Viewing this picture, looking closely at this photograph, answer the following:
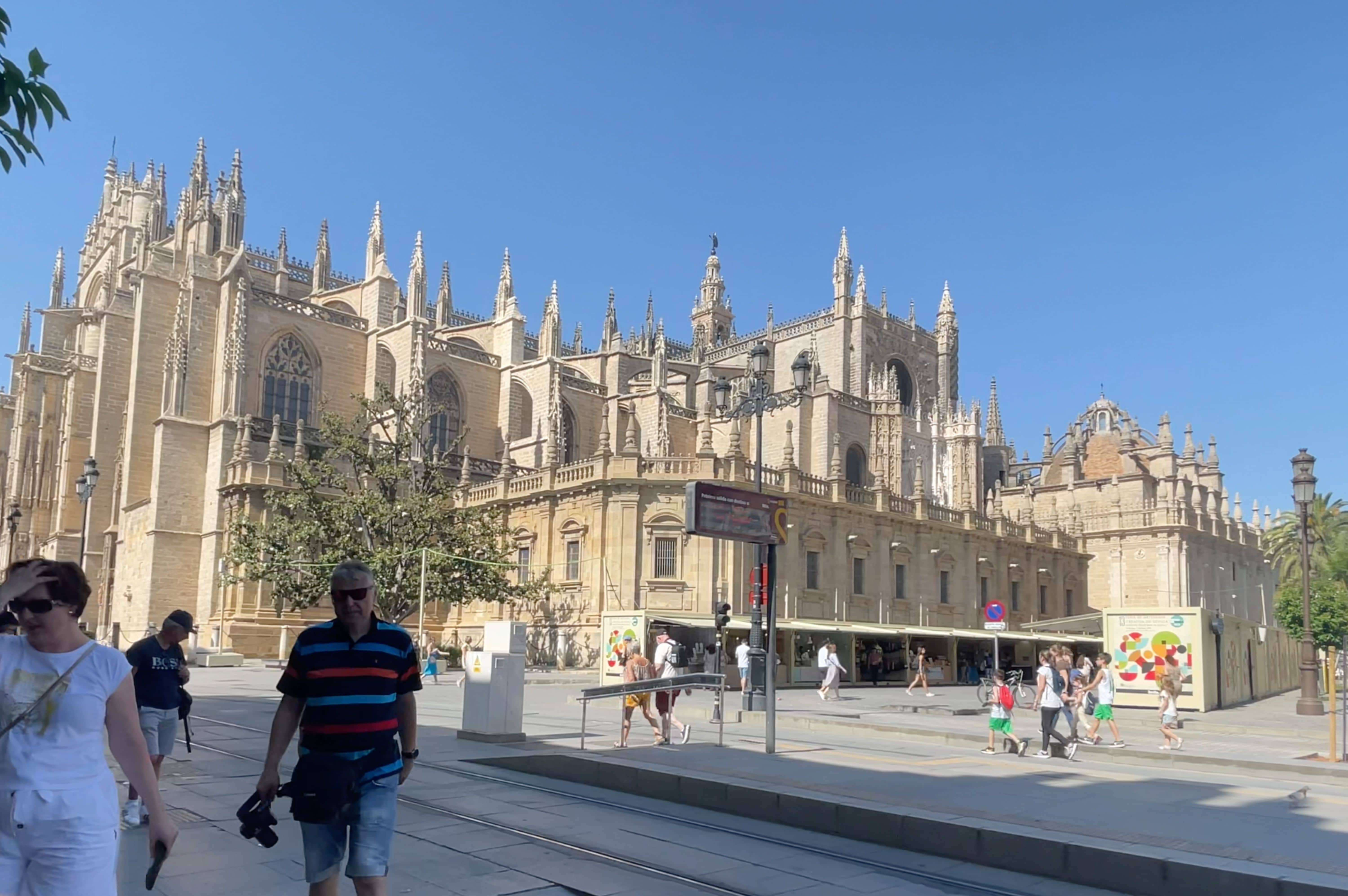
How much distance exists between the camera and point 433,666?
99.2 ft

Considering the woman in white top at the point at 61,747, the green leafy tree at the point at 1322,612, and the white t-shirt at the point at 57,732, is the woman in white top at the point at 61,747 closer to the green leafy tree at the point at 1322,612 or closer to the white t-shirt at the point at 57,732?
the white t-shirt at the point at 57,732

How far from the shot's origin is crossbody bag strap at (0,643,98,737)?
332cm

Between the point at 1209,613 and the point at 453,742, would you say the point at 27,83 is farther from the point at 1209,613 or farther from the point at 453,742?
the point at 1209,613

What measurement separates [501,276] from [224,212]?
46.4 feet

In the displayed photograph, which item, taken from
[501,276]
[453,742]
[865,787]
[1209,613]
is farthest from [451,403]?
[865,787]

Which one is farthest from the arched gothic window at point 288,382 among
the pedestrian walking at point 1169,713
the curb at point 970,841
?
the curb at point 970,841

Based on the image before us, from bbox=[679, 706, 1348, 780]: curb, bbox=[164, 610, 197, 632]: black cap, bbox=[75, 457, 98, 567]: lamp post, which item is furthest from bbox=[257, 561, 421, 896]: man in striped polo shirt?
bbox=[75, 457, 98, 567]: lamp post

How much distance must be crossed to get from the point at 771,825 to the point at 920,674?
2179 centimetres

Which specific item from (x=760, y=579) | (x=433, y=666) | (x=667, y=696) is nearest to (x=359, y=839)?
(x=667, y=696)

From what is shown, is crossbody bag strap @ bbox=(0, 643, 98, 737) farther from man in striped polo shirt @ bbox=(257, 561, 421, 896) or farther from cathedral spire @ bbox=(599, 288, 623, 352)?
cathedral spire @ bbox=(599, 288, 623, 352)

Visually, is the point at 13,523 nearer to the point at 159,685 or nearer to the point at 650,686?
the point at 650,686

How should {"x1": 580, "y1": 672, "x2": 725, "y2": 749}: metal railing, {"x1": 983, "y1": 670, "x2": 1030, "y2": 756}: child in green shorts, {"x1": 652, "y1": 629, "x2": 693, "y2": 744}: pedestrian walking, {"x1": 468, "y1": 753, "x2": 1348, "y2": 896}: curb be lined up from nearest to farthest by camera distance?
{"x1": 468, "y1": 753, "x2": 1348, "y2": 896}: curb < {"x1": 580, "y1": 672, "x2": 725, "y2": 749}: metal railing < {"x1": 983, "y1": 670, "x2": 1030, "y2": 756}: child in green shorts < {"x1": 652, "y1": 629, "x2": 693, "y2": 744}: pedestrian walking

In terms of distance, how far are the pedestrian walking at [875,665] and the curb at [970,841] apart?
81.4 ft

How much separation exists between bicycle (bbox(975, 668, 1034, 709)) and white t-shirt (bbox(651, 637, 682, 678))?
6831mm
